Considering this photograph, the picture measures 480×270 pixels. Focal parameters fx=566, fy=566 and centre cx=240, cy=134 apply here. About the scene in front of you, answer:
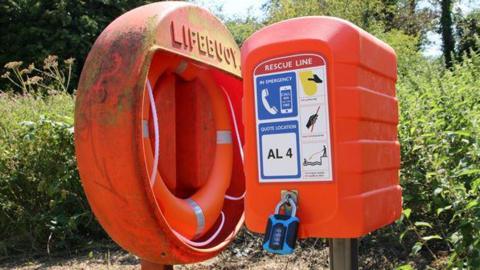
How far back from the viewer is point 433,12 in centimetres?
2792

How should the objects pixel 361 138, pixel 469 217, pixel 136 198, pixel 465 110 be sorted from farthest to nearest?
pixel 465 110 → pixel 469 217 → pixel 136 198 → pixel 361 138

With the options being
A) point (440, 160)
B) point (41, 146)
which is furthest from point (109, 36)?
point (41, 146)

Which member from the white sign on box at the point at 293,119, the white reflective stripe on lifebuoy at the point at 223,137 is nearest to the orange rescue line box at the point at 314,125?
the white sign on box at the point at 293,119

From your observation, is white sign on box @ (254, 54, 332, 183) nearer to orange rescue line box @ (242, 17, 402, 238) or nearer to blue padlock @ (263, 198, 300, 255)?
orange rescue line box @ (242, 17, 402, 238)

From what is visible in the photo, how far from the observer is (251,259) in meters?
3.86

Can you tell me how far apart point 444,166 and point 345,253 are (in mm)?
1327

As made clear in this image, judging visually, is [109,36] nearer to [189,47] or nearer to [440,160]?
[189,47]

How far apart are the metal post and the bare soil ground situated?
1.41 m

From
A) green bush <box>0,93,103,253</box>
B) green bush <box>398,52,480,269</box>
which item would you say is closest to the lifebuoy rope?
green bush <box>398,52,480,269</box>

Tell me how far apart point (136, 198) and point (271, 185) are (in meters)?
0.68

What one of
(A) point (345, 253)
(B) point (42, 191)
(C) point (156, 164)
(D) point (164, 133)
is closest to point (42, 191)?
(B) point (42, 191)

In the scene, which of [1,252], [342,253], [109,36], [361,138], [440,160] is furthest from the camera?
[1,252]

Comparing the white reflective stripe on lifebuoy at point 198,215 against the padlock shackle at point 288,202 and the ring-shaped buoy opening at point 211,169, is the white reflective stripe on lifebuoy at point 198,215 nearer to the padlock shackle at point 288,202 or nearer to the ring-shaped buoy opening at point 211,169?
the ring-shaped buoy opening at point 211,169

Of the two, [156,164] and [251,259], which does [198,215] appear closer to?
[156,164]
